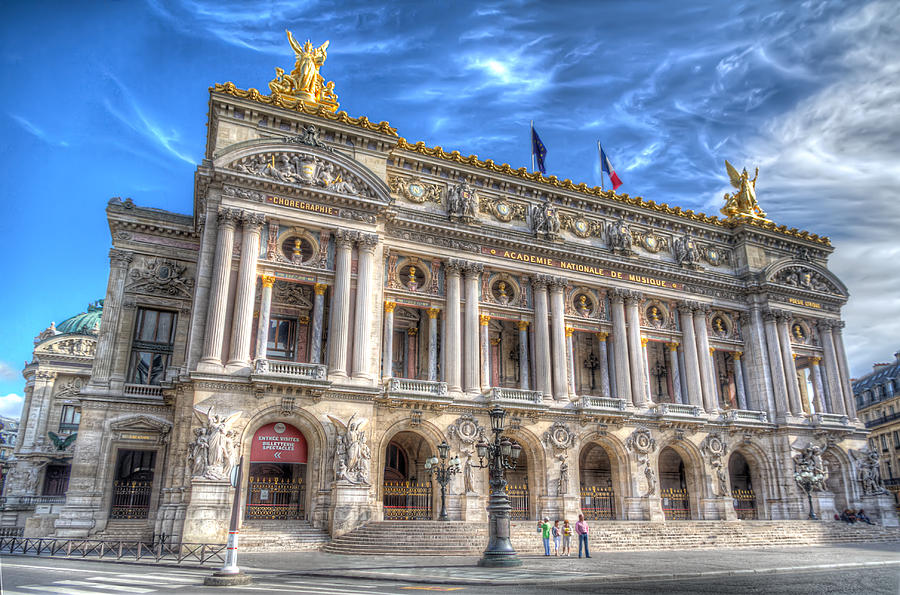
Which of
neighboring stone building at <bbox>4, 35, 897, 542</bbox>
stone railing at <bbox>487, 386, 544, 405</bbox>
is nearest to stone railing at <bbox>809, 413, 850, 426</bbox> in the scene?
neighboring stone building at <bbox>4, 35, 897, 542</bbox>

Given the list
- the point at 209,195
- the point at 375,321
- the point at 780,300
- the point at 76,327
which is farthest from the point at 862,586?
the point at 76,327

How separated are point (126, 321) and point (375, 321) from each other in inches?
579

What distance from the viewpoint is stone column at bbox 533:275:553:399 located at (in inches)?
1471

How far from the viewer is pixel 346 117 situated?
115ft

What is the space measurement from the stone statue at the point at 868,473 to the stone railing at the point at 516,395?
81.2 feet

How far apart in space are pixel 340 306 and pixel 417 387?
19.6ft

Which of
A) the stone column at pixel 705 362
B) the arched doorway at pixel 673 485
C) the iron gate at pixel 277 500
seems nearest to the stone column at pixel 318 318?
the iron gate at pixel 277 500

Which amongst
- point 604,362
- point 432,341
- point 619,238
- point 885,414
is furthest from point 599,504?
point 885,414

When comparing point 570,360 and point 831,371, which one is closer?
point 570,360

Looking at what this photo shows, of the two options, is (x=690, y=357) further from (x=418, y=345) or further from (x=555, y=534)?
(x=555, y=534)

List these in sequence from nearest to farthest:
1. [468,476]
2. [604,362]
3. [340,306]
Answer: [340,306] → [468,476] → [604,362]

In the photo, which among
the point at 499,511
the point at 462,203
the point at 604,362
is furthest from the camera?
the point at 604,362

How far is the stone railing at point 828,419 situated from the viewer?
43469 mm

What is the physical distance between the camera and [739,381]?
44750 mm
